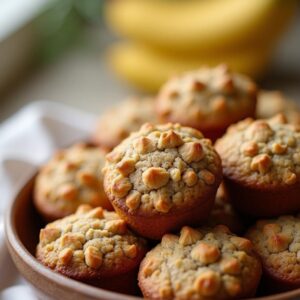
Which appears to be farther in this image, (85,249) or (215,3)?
(215,3)

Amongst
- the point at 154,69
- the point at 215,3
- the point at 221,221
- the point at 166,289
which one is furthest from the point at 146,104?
the point at 215,3

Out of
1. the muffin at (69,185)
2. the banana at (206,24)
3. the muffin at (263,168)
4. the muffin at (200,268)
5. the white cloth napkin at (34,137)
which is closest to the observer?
the muffin at (200,268)

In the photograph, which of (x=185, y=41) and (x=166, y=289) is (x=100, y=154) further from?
(x=185, y=41)

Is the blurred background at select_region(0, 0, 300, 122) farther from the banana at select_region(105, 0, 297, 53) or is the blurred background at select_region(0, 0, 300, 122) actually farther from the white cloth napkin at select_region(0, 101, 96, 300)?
the white cloth napkin at select_region(0, 101, 96, 300)

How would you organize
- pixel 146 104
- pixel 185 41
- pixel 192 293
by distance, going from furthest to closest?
1. pixel 185 41
2. pixel 146 104
3. pixel 192 293

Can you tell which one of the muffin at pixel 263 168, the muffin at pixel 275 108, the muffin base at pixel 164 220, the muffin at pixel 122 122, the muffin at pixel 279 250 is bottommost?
the muffin at pixel 275 108

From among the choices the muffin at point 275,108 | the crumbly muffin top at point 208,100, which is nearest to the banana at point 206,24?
the muffin at point 275,108

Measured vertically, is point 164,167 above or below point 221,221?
above

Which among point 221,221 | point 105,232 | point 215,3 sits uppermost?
point 105,232

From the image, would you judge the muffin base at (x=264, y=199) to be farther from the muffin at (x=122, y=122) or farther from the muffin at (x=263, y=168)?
the muffin at (x=122, y=122)
